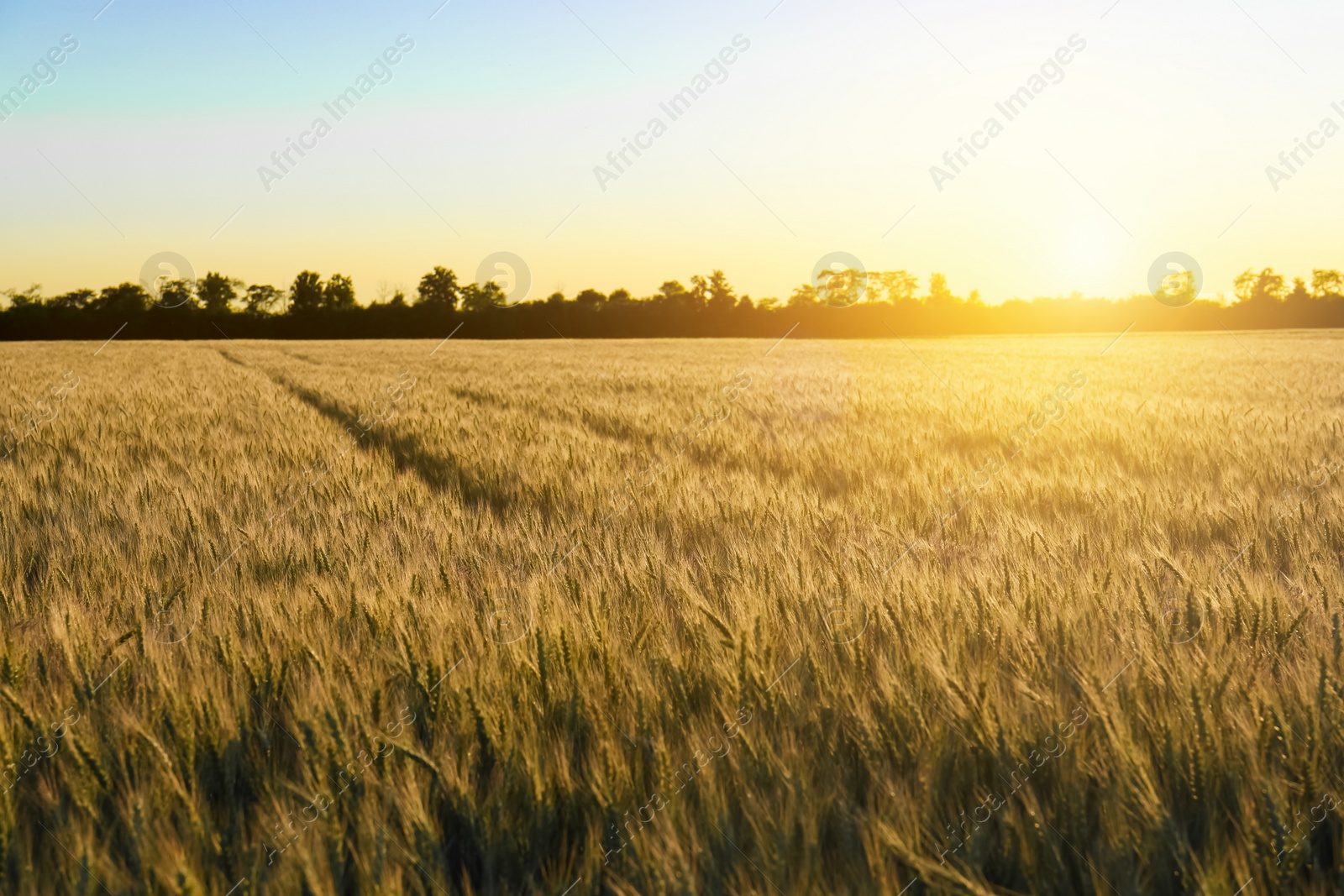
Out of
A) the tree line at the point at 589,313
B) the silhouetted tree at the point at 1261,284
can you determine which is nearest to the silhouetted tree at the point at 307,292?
the tree line at the point at 589,313

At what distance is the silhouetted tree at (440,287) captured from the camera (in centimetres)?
6706

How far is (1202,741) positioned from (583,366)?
16825 millimetres

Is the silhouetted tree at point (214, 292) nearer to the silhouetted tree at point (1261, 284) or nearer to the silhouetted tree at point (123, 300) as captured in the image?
the silhouetted tree at point (123, 300)

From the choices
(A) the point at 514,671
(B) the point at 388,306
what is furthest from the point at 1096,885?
(B) the point at 388,306

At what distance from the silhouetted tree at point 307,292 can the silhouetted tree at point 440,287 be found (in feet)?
27.1

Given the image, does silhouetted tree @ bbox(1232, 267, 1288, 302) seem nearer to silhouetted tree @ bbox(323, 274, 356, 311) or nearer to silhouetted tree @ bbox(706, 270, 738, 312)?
silhouetted tree @ bbox(706, 270, 738, 312)

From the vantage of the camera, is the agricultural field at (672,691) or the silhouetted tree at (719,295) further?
the silhouetted tree at (719,295)

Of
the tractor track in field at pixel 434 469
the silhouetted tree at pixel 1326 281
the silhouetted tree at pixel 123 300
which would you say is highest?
the silhouetted tree at pixel 1326 281

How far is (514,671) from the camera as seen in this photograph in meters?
1.57

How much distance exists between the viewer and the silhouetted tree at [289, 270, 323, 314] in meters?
63.3

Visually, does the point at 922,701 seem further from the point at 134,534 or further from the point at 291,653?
the point at 134,534

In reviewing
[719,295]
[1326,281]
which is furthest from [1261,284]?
[719,295]

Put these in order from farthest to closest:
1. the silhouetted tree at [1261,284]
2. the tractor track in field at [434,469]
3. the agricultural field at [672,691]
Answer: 1. the silhouetted tree at [1261,284]
2. the tractor track in field at [434,469]
3. the agricultural field at [672,691]

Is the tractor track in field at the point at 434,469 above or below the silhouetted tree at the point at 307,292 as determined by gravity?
below
